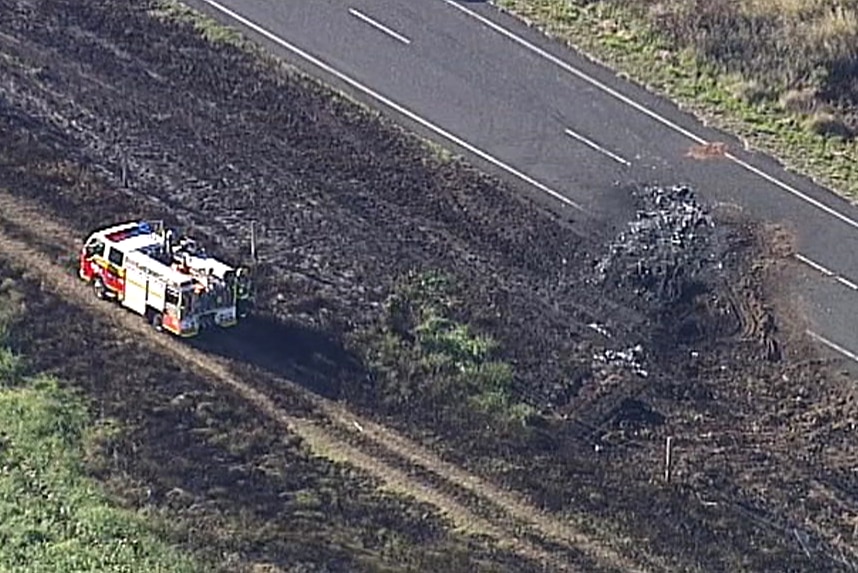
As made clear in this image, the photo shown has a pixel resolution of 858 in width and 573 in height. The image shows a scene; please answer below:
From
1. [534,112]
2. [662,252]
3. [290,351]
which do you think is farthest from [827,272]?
[290,351]

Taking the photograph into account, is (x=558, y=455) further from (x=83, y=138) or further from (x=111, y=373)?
(x=83, y=138)

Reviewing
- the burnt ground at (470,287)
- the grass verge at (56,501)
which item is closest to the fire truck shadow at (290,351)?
the burnt ground at (470,287)

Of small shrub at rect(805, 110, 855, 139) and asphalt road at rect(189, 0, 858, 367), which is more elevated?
small shrub at rect(805, 110, 855, 139)

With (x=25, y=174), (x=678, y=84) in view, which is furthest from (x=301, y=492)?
(x=678, y=84)

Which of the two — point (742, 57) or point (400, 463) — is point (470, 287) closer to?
point (400, 463)

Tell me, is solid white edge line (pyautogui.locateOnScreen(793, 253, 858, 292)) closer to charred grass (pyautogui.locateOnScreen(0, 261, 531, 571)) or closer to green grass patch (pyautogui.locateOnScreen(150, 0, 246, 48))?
charred grass (pyautogui.locateOnScreen(0, 261, 531, 571))

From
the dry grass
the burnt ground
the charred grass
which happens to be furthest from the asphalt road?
the charred grass
